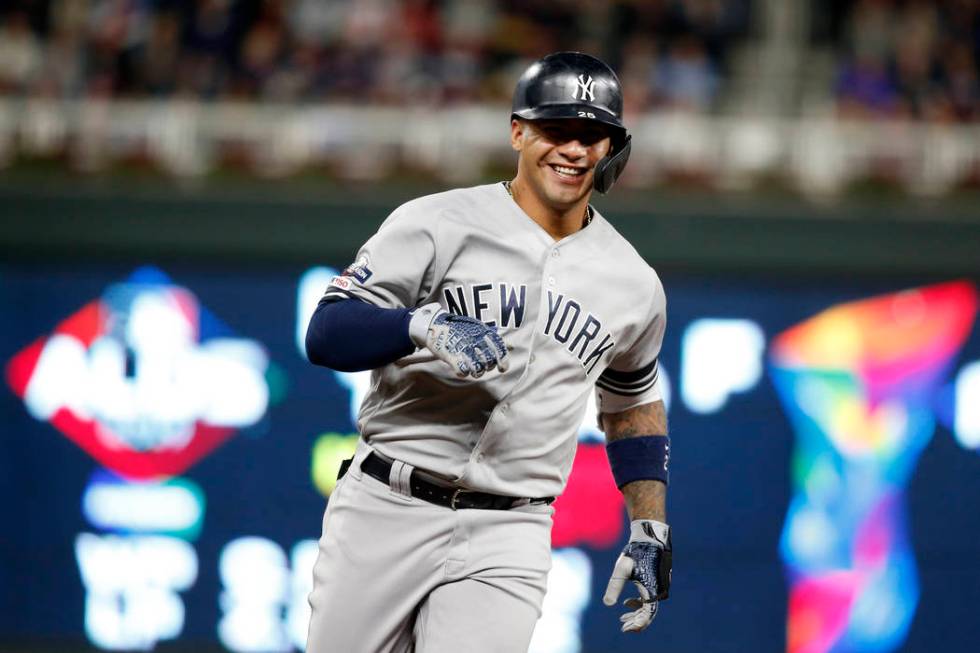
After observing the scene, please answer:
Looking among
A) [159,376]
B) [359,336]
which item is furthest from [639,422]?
[159,376]

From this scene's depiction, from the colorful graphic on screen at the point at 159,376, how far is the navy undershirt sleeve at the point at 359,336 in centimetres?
396

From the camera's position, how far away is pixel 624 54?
799cm

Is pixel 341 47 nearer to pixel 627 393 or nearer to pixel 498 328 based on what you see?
pixel 627 393

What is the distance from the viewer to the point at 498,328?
311cm

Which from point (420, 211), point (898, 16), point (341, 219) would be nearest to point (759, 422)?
point (341, 219)

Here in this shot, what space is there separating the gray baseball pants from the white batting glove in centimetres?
39

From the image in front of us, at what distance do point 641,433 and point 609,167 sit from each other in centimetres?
67

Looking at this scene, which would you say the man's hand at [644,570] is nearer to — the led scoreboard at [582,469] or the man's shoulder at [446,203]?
the man's shoulder at [446,203]

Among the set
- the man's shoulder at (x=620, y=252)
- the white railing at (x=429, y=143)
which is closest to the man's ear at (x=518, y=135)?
the man's shoulder at (x=620, y=252)

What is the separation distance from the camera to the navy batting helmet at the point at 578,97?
3.14m

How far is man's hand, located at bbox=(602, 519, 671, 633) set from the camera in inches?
129

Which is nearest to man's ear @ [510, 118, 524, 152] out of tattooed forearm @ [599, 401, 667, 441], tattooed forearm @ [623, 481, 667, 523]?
tattooed forearm @ [599, 401, 667, 441]

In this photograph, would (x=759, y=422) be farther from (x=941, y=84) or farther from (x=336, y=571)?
(x=336, y=571)

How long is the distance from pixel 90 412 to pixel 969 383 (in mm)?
4080
